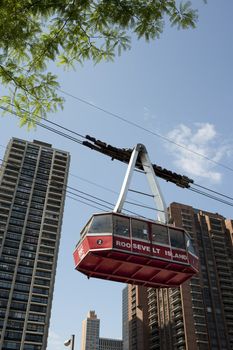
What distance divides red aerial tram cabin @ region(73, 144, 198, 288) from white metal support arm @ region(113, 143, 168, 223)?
0.14 m

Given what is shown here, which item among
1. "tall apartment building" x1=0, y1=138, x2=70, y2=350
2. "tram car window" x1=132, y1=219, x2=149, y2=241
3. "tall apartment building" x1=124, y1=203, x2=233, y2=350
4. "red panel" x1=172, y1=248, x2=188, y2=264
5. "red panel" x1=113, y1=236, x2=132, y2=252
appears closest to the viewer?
"red panel" x1=113, y1=236, x2=132, y2=252

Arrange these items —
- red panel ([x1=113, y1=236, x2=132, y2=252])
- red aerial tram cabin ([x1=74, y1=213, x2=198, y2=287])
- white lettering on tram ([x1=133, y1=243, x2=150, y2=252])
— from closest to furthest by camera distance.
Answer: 1. red panel ([x1=113, y1=236, x2=132, y2=252])
2. red aerial tram cabin ([x1=74, y1=213, x2=198, y2=287])
3. white lettering on tram ([x1=133, y1=243, x2=150, y2=252])

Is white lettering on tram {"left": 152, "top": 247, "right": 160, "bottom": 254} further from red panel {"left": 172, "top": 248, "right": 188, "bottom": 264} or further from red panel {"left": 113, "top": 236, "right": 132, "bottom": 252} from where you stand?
red panel {"left": 113, "top": 236, "right": 132, "bottom": 252}

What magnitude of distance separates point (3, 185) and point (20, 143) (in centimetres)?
2119

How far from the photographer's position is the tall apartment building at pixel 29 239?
94.8m

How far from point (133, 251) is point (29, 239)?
319ft

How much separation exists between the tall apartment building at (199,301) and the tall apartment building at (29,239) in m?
37.5

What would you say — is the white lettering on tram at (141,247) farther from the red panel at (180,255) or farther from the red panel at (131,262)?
the red panel at (180,255)

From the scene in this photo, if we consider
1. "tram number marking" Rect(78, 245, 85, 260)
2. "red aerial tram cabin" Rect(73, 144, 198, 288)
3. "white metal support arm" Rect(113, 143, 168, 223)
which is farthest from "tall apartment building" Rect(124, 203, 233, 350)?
"tram number marking" Rect(78, 245, 85, 260)

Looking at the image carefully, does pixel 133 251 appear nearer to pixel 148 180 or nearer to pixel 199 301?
pixel 148 180

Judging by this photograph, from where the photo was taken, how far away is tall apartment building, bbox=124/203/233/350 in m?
104

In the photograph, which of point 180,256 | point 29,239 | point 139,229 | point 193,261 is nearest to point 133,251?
point 139,229

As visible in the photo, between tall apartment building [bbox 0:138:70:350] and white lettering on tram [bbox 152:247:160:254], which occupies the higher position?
tall apartment building [bbox 0:138:70:350]

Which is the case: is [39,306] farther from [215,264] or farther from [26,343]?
[215,264]
